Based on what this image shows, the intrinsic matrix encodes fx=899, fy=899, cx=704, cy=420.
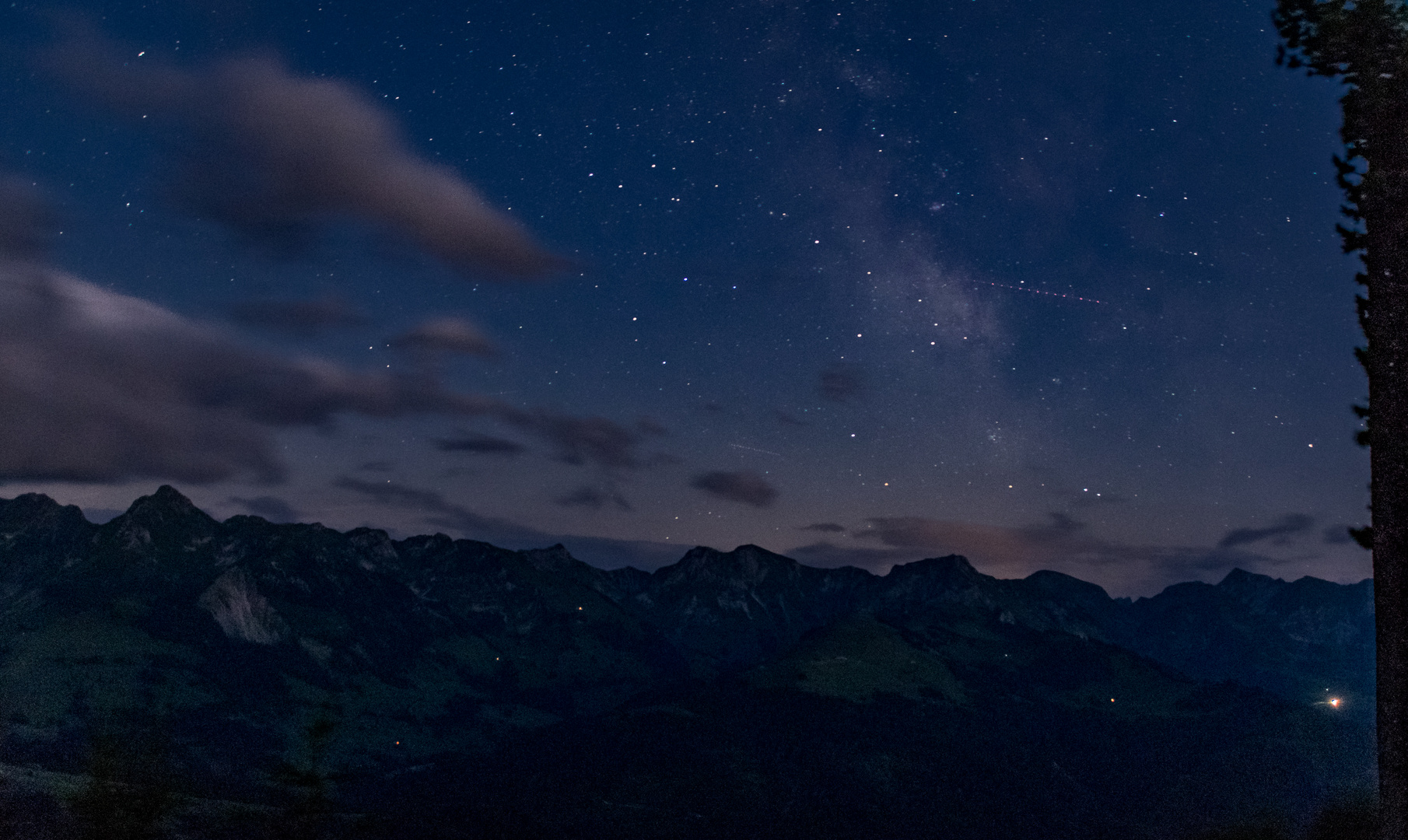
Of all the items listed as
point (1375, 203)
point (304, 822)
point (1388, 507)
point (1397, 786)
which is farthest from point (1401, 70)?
point (304, 822)

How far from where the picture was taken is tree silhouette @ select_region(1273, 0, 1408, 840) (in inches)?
914

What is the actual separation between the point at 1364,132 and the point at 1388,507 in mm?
11281

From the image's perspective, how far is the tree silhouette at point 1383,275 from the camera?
76.1 feet

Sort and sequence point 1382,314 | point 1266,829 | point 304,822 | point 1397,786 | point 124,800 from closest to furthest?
point 1397,786
point 1382,314
point 304,822
point 124,800
point 1266,829

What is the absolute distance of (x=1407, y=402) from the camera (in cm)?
2402

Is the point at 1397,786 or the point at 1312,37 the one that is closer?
the point at 1397,786

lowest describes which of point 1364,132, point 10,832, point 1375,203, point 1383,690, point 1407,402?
point 10,832

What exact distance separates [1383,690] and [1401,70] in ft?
57.3

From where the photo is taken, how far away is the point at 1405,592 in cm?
2311

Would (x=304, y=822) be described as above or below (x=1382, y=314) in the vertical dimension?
below

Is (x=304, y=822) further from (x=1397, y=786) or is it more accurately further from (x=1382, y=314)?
(x=1382, y=314)

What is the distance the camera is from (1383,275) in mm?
25109

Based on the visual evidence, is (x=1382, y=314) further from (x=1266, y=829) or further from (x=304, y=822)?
(x=1266, y=829)

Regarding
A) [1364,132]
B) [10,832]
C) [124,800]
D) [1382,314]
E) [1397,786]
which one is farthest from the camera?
[10,832]
